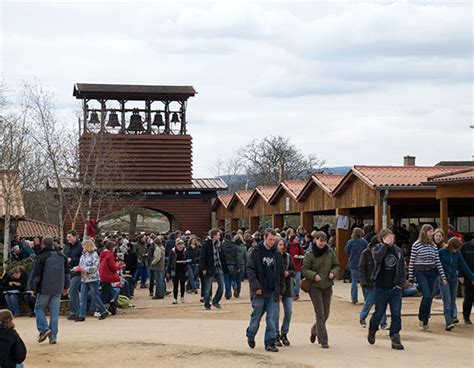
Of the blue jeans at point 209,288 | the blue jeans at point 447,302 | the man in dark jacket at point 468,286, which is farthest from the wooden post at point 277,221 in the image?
the blue jeans at point 447,302

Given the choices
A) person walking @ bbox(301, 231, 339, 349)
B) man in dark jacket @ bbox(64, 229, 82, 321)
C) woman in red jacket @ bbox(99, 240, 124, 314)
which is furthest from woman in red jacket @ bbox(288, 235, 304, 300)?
person walking @ bbox(301, 231, 339, 349)

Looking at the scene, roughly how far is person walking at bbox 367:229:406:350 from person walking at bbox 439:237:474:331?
8.67 ft

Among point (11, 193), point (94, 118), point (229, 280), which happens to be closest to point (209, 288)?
point (229, 280)

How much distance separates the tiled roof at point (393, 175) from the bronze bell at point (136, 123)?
64.4ft

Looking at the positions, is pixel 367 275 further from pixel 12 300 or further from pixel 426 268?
pixel 12 300

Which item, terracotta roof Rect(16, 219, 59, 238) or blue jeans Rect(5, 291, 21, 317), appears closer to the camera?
blue jeans Rect(5, 291, 21, 317)

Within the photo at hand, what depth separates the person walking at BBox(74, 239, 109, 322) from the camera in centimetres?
1762

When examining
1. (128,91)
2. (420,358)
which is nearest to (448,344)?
(420,358)

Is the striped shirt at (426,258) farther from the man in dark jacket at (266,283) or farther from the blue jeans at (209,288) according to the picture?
the blue jeans at (209,288)

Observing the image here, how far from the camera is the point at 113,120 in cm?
4312

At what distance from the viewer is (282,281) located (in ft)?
43.7

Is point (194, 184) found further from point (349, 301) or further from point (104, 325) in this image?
point (104, 325)

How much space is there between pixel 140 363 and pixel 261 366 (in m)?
1.65

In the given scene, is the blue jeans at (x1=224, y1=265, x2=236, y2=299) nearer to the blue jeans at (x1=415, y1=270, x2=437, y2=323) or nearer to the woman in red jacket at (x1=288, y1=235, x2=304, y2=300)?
the woman in red jacket at (x1=288, y1=235, x2=304, y2=300)
